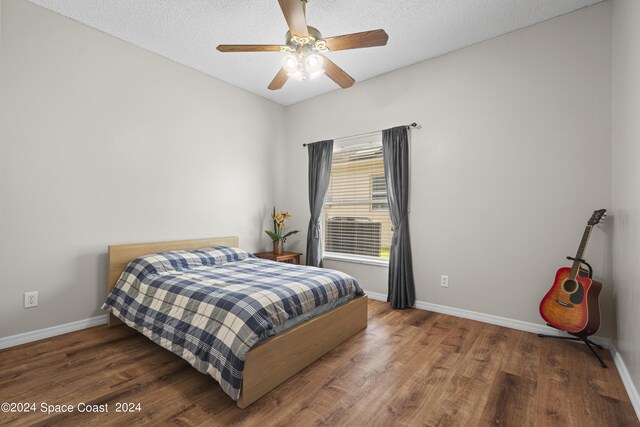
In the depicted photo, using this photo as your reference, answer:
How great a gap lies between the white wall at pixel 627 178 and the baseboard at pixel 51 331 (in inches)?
160

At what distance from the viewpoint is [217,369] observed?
1.71 m

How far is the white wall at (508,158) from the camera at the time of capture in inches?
97.3

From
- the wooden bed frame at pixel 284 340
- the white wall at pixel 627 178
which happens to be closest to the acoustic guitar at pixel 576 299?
the white wall at pixel 627 178

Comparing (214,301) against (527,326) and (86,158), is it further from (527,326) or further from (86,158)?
(527,326)

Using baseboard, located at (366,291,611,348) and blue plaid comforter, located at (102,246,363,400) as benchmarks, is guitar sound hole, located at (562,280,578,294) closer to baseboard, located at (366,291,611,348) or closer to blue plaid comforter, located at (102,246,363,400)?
baseboard, located at (366,291,611,348)

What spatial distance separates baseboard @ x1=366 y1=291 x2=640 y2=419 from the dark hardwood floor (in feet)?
0.17

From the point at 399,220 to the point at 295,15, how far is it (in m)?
2.32

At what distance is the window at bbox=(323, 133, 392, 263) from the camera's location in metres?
3.84

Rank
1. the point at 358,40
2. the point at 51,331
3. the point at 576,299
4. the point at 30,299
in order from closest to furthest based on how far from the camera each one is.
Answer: the point at 358,40 → the point at 576,299 → the point at 30,299 → the point at 51,331

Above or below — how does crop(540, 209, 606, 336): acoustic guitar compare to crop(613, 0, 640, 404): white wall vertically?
below

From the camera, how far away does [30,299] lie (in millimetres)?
2467

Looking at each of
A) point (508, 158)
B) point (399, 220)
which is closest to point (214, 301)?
point (399, 220)

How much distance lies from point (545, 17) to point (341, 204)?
2798 millimetres

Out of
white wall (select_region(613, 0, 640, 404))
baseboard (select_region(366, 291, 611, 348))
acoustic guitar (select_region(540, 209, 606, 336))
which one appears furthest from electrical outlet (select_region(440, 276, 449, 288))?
white wall (select_region(613, 0, 640, 404))
